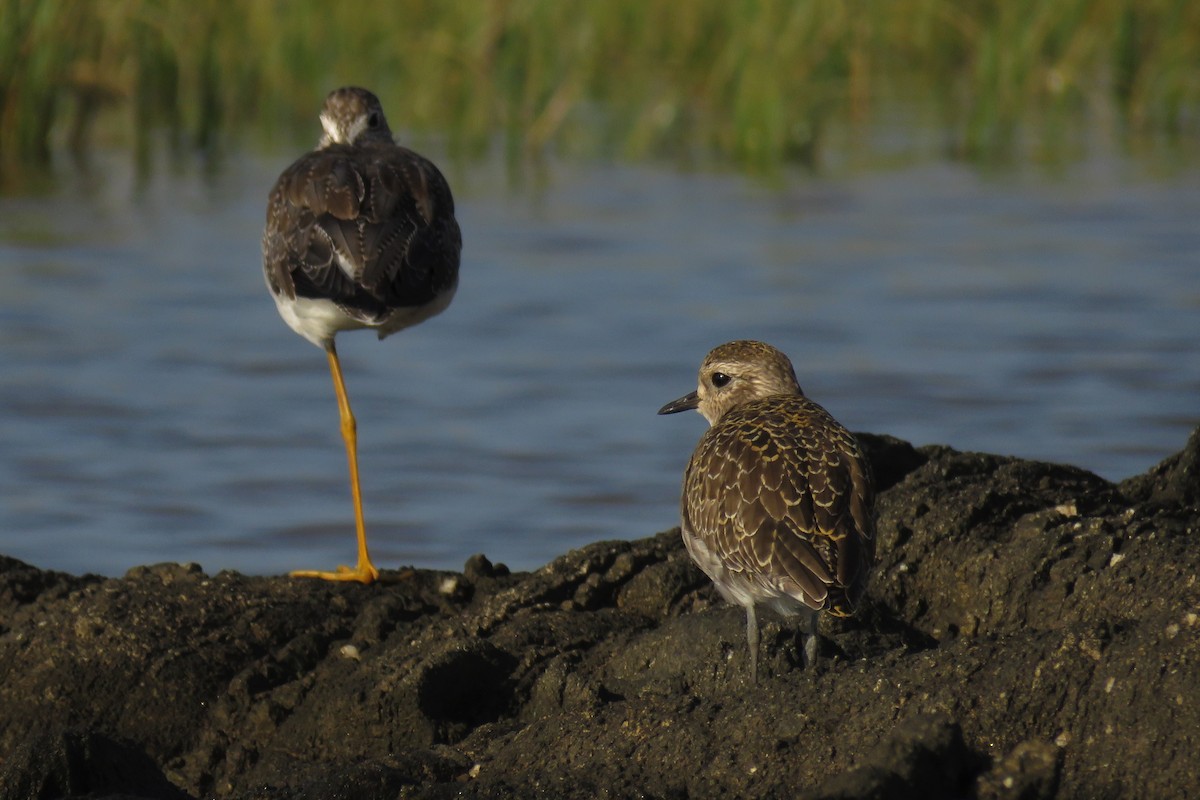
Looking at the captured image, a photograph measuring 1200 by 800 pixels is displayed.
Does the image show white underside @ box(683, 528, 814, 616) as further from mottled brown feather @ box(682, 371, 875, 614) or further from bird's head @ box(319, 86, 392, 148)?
bird's head @ box(319, 86, 392, 148)

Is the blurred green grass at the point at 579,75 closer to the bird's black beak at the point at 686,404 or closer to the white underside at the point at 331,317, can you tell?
the white underside at the point at 331,317

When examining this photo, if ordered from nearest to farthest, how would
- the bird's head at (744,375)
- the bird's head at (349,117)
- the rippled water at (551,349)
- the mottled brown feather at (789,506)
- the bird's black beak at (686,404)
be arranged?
1. the mottled brown feather at (789,506)
2. the bird's head at (744,375)
3. the bird's black beak at (686,404)
4. the bird's head at (349,117)
5. the rippled water at (551,349)

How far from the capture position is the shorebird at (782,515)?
5.33m

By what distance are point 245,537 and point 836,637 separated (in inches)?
140

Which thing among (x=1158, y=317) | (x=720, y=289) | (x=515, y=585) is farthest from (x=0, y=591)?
(x=1158, y=317)

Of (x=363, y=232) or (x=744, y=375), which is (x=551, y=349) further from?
(x=744, y=375)

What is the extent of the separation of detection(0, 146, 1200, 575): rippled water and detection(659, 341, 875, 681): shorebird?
2.48 meters

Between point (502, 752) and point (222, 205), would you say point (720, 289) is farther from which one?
point (502, 752)

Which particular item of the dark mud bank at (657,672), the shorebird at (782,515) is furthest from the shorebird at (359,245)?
the shorebird at (782,515)

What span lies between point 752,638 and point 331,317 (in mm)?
2479

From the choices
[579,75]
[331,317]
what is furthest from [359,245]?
[579,75]

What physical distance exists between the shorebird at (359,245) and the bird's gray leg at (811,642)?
1.86 meters

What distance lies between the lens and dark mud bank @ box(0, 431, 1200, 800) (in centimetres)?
454

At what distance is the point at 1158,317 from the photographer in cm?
1182
